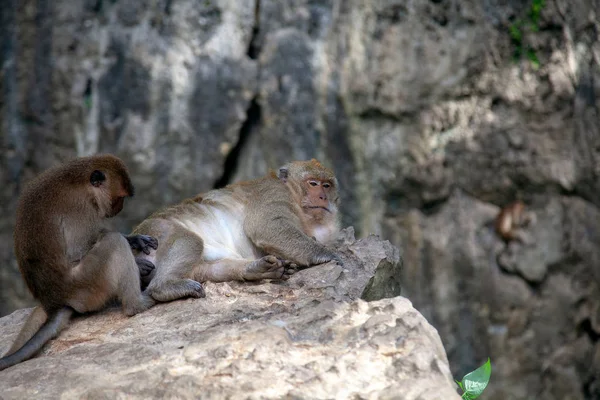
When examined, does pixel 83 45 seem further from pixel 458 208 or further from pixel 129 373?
pixel 129 373

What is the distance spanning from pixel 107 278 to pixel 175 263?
530 millimetres

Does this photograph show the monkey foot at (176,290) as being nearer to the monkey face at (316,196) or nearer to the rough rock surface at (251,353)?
the rough rock surface at (251,353)

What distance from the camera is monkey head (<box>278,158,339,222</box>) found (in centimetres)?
594

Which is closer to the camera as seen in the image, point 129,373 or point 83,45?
point 129,373

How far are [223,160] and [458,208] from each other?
2828 mm

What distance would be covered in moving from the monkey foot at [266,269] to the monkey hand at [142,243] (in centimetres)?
67

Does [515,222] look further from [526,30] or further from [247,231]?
[247,231]

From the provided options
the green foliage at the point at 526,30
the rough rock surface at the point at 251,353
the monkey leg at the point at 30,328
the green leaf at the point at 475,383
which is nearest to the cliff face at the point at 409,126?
the green foliage at the point at 526,30

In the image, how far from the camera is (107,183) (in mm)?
5066

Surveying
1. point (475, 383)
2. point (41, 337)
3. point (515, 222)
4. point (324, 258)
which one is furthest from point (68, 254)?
point (515, 222)

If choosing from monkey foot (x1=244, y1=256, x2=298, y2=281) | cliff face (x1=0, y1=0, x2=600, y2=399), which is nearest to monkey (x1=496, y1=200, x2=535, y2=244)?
cliff face (x1=0, y1=0, x2=600, y2=399)

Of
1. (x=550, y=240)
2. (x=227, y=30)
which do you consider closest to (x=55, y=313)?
(x=227, y=30)

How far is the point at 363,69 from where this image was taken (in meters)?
9.31

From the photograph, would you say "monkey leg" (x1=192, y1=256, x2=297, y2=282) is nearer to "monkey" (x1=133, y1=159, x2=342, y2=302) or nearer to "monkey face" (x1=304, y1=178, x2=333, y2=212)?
"monkey" (x1=133, y1=159, x2=342, y2=302)
